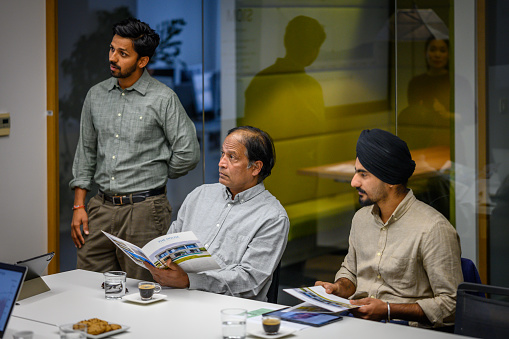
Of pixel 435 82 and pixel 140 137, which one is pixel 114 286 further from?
pixel 435 82

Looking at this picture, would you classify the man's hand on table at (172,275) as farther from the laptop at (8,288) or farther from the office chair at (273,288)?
the laptop at (8,288)

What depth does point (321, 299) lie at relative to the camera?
2662 mm

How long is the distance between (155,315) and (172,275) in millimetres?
372

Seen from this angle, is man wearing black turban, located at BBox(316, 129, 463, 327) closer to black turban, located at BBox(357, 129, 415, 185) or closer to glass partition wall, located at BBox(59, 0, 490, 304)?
black turban, located at BBox(357, 129, 415, 185)

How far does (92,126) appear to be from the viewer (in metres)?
4.32

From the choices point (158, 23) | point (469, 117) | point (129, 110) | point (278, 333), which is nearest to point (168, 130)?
point (129, 110)

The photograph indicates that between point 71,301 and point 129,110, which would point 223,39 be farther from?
point 71,301

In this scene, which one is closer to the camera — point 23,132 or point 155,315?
point 155,315

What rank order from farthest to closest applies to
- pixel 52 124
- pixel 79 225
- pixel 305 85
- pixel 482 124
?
pixel 52 124 < pixel 305 85 < pixel 79 225 < pixel 482 124

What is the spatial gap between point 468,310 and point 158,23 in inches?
135

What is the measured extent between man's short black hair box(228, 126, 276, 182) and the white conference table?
79cm

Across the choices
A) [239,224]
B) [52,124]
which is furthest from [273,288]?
[52,124]

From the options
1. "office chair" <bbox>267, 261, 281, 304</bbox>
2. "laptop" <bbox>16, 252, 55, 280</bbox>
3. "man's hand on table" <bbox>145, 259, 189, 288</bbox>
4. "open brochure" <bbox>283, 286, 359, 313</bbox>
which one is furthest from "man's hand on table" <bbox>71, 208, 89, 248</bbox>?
"open brochure" <bbox>283, 286, 359, 313</bbox>

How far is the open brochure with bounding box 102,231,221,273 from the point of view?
2.75m
